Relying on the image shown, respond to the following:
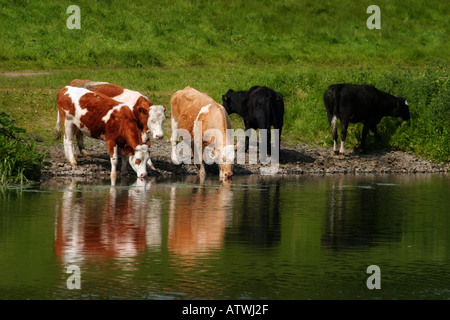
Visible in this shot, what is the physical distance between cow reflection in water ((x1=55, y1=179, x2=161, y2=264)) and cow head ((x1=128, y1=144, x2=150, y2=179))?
1.33m

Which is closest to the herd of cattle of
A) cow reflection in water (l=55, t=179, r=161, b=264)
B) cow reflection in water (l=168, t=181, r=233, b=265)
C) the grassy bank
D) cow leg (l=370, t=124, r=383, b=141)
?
cow leg (l=370, t=124, r=383, b=141)

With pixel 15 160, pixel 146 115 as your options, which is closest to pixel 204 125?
pixel 146 115

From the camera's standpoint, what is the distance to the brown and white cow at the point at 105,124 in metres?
20.2

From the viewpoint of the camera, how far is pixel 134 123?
2033 cm

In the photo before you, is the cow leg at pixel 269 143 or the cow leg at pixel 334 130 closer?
the cow leg at pixel 269 143

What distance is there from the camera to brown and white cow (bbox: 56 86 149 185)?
20203 millimetres

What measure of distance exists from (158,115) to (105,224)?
300 inches

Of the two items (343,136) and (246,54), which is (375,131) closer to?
(343,136)

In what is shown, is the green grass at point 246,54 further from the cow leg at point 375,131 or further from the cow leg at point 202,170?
the cow leg at point 202,170

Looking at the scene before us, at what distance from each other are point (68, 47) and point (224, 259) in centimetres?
2764

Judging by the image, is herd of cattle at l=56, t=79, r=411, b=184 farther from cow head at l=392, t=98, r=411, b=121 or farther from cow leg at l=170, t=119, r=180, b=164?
cow head at l=392, t=98, r=411, b=121

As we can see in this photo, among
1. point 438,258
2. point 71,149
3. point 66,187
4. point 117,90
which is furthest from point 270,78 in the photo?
point 438,258

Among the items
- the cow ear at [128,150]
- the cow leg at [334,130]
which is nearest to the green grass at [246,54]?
the cow leg at [334,130]

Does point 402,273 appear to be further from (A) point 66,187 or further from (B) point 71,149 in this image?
(B) point 71,149
